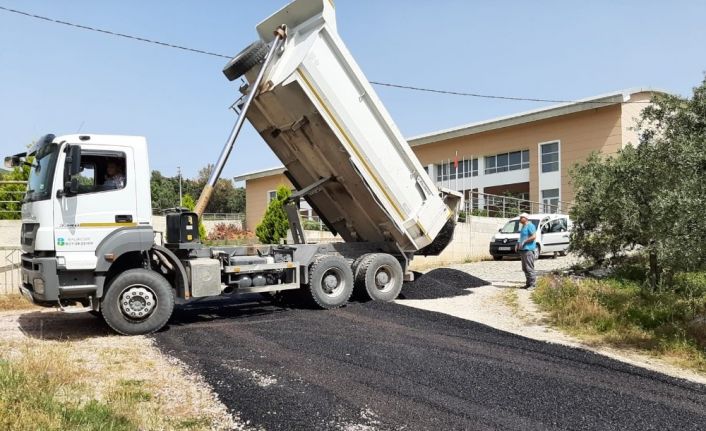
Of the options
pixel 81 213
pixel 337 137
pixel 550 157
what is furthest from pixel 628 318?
pixel 550 157

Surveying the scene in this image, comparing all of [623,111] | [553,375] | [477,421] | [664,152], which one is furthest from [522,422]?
[623,111]

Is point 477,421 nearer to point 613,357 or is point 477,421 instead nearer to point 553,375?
point 553,375

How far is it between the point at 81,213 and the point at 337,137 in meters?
4.10

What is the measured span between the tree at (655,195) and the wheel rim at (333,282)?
201 inches

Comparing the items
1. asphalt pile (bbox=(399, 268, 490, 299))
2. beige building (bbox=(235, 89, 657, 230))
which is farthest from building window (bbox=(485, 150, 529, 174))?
asphalt pile (bbox=(399, 268, 490, 299))

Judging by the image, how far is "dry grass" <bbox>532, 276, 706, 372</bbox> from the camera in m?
7.34

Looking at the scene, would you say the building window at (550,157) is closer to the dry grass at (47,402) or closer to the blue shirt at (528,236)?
the blue shirt at (528,236)

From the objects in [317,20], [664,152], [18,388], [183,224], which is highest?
[317,20]

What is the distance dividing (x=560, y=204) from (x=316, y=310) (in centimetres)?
2276

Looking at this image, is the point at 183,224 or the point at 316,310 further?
the point at 316,310

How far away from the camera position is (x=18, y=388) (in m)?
4.58

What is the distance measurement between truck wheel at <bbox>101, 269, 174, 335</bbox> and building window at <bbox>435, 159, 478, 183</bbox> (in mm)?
28220

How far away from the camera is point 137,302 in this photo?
322 inches

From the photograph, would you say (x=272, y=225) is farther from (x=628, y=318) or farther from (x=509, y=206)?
(x=628, y=318)
